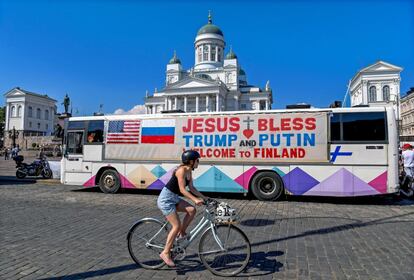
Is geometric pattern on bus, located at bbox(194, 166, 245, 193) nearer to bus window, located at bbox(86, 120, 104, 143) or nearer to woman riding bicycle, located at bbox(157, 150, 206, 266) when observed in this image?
bus window, located at bbox(86, 120, 104, 143)

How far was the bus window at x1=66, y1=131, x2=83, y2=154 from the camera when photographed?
499 inches

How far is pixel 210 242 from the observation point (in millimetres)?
4082

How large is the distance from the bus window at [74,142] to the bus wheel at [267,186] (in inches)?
283

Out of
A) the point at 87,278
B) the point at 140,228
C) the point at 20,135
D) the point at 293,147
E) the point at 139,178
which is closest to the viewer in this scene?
the point at 87,278

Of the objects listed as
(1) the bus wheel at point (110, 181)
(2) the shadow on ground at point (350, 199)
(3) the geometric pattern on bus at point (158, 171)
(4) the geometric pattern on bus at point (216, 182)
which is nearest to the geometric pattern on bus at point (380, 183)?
(2) the shadow on ground at point (350, 199)

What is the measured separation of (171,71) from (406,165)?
9099 cm

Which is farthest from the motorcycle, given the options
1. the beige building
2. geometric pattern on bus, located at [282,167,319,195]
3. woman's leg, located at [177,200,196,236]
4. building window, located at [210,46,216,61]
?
building window, located at [210,46,216,61]

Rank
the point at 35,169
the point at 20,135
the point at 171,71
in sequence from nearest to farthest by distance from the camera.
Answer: the point at 35,169 → the point at 20,135 → the point at 171,71

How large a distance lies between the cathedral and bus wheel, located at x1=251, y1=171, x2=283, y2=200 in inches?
2817

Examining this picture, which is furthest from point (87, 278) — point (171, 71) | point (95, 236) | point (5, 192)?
point (171, 71)

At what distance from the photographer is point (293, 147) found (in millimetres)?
10289

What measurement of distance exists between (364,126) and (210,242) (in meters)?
7.70

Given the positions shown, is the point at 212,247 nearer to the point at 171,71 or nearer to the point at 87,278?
the point at 87,278

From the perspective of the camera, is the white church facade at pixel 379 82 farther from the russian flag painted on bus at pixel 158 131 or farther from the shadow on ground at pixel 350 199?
the russian flag painted on bus at pixel 158 131
